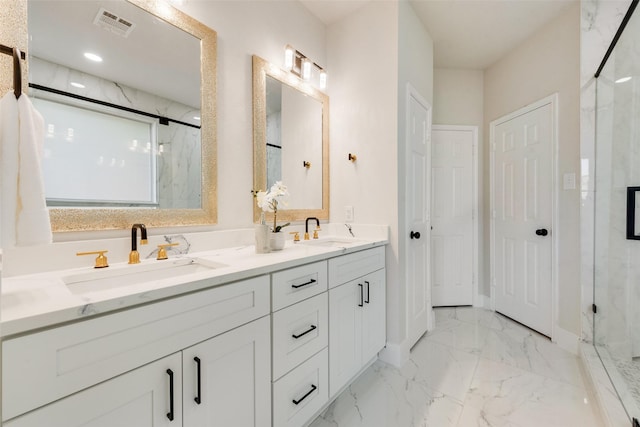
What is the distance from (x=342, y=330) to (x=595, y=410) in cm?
145

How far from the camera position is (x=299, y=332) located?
1.23 m

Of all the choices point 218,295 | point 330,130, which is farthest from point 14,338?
point 330,130

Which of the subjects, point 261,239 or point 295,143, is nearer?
point 261,239

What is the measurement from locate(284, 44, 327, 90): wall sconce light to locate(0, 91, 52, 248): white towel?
158 centimetres

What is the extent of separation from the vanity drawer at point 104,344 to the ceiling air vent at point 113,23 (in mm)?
1230

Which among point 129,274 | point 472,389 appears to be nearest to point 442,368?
point 472,389

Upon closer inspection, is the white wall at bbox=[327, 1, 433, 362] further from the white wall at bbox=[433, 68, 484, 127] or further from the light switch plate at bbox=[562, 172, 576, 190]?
the light switch plate at bbox=[562, 172, 576, 190]

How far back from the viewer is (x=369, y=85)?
208 centimetres

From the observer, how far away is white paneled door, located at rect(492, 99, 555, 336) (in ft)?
7.66

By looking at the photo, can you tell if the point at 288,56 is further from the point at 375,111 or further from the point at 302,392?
the point at 302,392

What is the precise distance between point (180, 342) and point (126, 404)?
180mm

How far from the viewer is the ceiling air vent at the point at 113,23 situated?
3.79 feet

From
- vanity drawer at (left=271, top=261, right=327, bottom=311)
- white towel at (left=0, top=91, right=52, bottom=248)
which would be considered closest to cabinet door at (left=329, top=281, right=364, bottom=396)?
vanity drawer at (left=271, top=261, right=327, bottom=311)

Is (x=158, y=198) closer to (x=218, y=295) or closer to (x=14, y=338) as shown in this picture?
(x=218, y=295)
